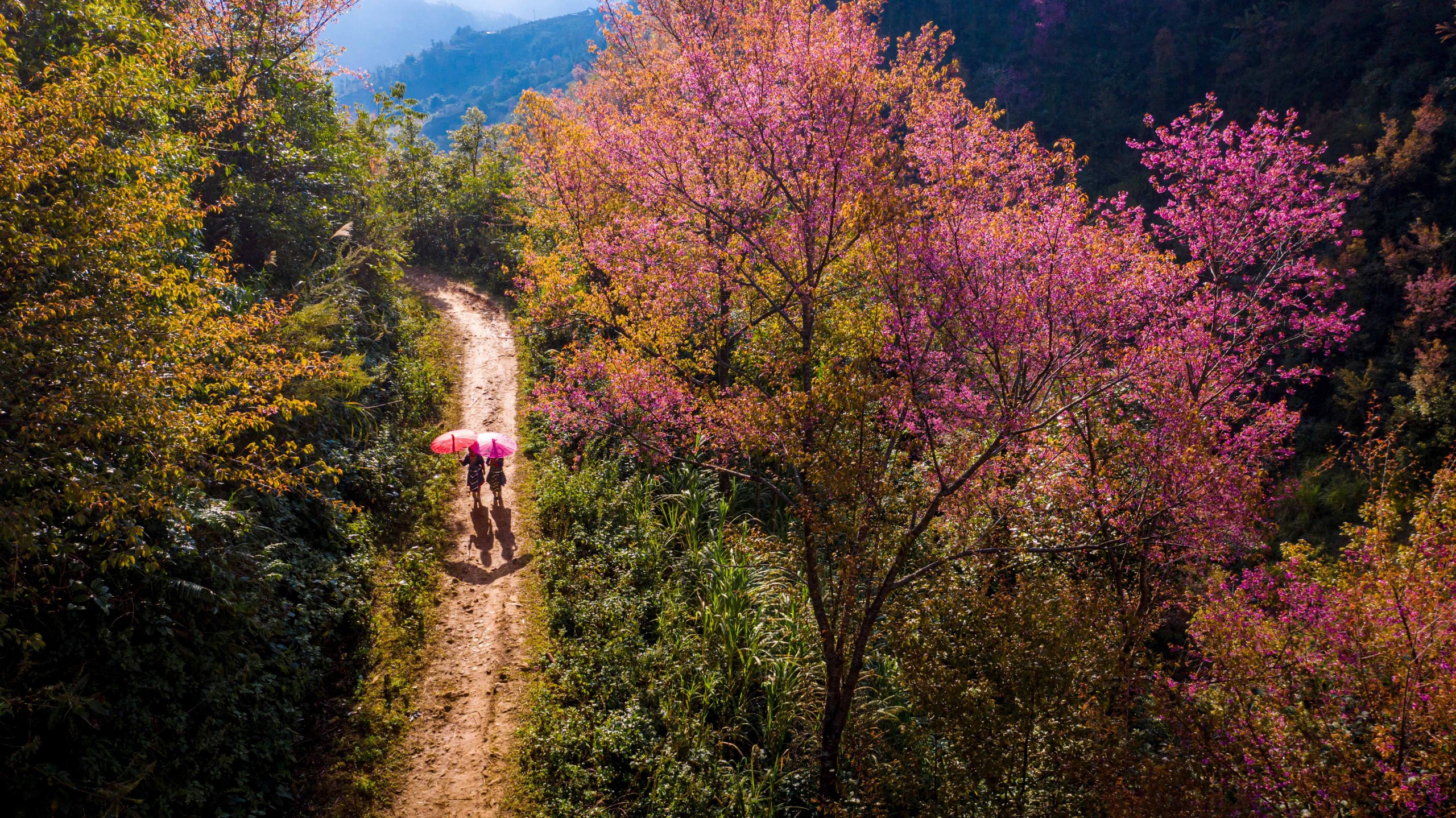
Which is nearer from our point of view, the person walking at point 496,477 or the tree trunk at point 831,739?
the tree trunk at point 831,739

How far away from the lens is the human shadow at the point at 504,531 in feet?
36.1

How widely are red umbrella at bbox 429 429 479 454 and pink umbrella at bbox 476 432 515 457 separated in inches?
7.6

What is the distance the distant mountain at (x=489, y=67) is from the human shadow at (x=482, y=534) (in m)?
149

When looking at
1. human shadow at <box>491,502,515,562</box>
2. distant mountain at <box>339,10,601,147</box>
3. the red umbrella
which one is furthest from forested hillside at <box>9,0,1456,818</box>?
distant mountain at <box>339,10,601,147</box>

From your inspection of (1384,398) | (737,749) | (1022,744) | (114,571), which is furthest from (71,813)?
(1384,398)

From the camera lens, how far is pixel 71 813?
4984 mm

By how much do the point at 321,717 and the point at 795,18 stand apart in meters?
9.67

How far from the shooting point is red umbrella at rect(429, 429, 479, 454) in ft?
37.7

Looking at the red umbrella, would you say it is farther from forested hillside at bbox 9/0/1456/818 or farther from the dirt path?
the dirt path

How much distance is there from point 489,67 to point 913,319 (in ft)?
638

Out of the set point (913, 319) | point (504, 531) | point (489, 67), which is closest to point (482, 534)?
point (504, 531)

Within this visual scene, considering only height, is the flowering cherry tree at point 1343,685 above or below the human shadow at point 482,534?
above

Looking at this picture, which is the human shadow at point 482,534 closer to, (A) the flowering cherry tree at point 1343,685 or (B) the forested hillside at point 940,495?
(B) the forested hillside at point 940,495

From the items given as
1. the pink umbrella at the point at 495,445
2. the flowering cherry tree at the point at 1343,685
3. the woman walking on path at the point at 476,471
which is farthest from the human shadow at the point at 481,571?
the flowering cherry tree at the point at 1343,685
